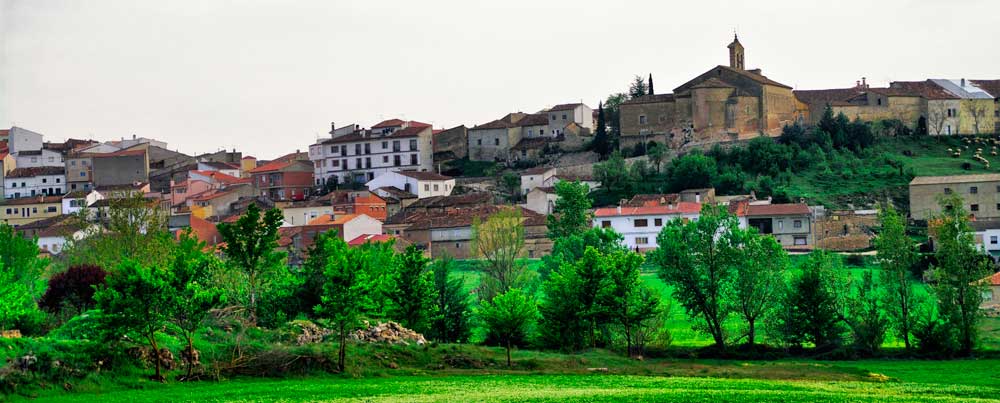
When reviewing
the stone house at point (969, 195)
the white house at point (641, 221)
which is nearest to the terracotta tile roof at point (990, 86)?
the stone house at point (969, 195)

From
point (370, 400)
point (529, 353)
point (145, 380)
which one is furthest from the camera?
point (529, 353)

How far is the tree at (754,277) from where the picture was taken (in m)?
38.7

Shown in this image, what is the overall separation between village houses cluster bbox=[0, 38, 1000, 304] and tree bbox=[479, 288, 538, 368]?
949 inches

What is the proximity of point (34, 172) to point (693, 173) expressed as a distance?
40.0 m

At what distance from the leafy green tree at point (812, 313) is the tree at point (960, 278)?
2.78 m

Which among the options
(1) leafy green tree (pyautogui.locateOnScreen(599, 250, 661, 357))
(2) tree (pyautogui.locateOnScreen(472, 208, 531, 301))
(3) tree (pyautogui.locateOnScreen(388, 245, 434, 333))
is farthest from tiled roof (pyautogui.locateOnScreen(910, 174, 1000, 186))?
(3) tree (pyautogui.locateOnScreen(388, 245, 434, 333))

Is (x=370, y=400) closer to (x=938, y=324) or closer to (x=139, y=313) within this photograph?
(x=139, y=313)

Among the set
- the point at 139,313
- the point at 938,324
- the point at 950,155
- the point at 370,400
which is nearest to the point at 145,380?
the point at 139,313

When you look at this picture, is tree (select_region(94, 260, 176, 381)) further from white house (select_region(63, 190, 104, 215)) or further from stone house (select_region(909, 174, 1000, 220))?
white house (select_region(63, 190, 104, 215))

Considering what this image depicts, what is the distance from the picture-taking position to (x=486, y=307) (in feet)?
115

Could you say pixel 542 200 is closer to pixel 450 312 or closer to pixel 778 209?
pixel 778 209

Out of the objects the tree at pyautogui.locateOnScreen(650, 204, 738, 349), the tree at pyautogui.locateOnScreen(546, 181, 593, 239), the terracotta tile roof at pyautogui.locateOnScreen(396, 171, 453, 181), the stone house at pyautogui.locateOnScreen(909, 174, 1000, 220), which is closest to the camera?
the tree at pyautogui.locateOnScreen(650, 204, 738, 349)

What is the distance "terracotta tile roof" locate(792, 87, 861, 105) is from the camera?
259ft

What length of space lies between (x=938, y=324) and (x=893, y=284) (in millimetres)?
2026
